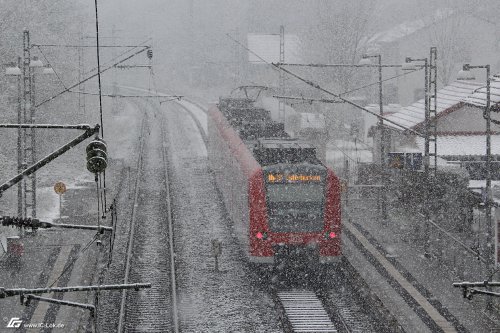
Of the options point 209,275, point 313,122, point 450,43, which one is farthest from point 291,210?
point 450,43

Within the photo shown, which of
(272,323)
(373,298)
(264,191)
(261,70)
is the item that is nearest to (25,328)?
(272,323)

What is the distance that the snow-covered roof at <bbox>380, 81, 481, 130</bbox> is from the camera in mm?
30844

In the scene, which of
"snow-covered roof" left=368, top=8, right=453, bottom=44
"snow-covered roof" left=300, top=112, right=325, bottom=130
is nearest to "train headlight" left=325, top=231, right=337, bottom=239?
"snow-covered roof" left=300, top=112, right=325, bottom=130

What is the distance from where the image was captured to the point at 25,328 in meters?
16.7

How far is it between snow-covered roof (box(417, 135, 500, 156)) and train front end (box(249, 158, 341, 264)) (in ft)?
37.1

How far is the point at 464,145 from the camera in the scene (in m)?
30.2

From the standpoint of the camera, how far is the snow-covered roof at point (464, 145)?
29.4 metres

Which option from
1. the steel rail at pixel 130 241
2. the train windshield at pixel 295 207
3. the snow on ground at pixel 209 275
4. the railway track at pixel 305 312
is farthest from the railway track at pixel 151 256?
the train windshield at pixel 295 207

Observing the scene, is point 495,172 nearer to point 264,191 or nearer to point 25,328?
point 264,191

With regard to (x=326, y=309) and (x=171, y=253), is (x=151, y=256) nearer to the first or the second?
(x=171, y=253)

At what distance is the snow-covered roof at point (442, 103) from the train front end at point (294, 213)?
37.2ft

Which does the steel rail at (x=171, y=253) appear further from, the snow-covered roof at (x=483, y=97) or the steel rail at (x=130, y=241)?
the snow-covered roof at (x=483, y=97)

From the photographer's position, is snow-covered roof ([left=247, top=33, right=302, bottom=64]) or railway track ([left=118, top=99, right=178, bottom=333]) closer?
railway track ([left=118, top=99, right=178, bottom=333])

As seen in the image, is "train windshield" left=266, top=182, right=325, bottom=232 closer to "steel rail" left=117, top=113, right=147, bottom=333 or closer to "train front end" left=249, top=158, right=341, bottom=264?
"train front end" left=249, top=158, right=341, bottom=264
